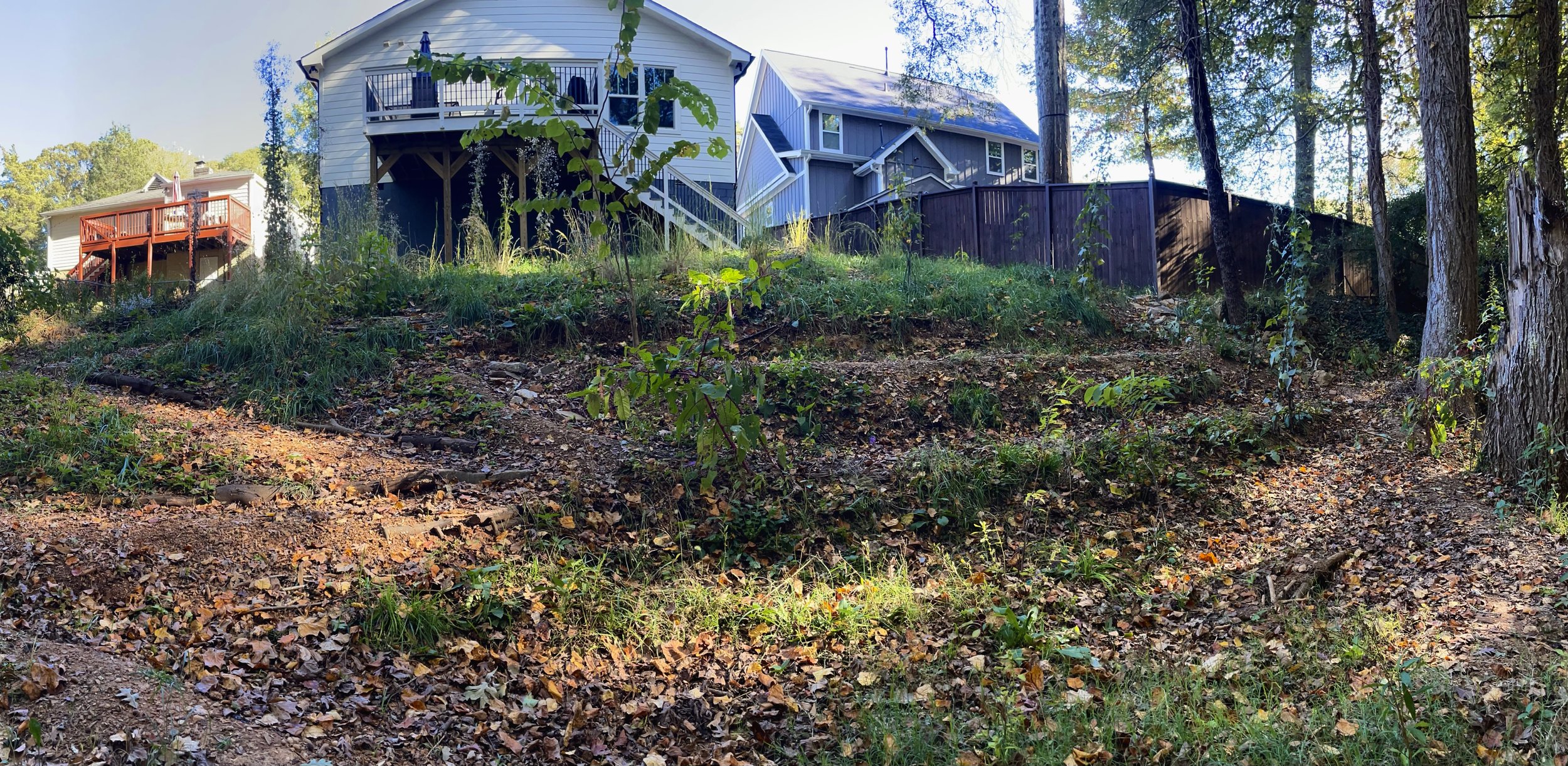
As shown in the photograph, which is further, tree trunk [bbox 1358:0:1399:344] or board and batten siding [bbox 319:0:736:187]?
board and batten siding [bbox 319:0:736:187]

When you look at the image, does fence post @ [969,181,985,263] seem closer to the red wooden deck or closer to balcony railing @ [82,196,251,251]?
the red wooden deck

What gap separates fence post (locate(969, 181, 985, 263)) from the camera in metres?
13.0

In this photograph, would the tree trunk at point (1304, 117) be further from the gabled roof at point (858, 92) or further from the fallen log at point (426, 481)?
the fallen log at point (426, 481)

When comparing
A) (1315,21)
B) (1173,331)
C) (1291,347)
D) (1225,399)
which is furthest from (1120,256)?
(1291,347)

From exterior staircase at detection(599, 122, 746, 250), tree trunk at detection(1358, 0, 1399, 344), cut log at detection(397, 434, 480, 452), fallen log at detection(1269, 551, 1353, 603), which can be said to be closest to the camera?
fallen log at detection(1269, 551, 1353, 603)

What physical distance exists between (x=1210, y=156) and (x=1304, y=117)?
7.39 metres

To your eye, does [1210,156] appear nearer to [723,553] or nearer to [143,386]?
[723,553]

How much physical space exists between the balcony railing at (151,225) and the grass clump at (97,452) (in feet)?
56.5

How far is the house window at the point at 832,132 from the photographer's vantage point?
22984 mm

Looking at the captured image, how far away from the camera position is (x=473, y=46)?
17.5 metres

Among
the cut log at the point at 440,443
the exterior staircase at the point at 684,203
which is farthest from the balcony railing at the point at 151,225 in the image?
the cut log at the point at 440,443

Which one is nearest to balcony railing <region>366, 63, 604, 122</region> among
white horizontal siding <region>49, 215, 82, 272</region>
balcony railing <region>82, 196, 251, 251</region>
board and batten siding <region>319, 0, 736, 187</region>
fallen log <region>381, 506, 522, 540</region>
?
board and batten siding <region>319, 0, 736, 187</region>

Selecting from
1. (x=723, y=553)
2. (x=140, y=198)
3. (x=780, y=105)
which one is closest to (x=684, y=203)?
(x=723, y=553)

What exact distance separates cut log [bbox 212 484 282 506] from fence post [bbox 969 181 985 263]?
33.5 feet
